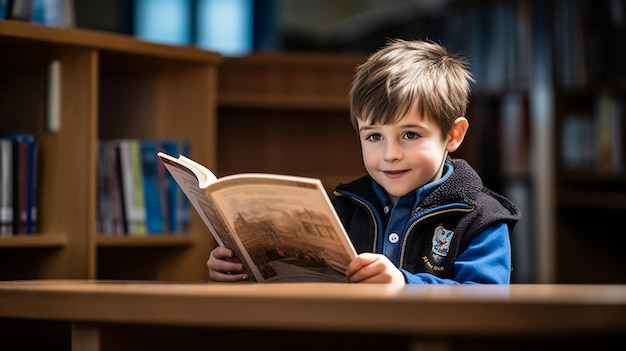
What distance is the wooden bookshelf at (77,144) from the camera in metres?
2.29

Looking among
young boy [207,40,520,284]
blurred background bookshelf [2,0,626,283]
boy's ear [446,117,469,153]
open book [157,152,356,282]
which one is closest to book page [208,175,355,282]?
open book [157,152,356,282]

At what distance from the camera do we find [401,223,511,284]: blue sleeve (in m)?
1.42

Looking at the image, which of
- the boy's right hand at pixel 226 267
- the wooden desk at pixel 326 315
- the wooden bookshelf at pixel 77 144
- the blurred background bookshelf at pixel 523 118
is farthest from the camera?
the blurred background bookshelf at pixel 523 118

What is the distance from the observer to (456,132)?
1.61 metres

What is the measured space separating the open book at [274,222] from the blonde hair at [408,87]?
273 millimetres

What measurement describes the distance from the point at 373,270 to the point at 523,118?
345cm

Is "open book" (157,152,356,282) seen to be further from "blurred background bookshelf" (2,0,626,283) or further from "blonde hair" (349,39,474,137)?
"blurred background bookshelf" (2,0,626,283)

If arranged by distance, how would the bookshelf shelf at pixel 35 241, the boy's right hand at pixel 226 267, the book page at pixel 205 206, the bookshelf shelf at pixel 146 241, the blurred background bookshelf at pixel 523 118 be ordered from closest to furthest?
the book page at pixel 205 206 < the boy's right hand at pixel 226 267 < the bookshelf shelf at pixel 35 241 < the bookshelf shelf at pixel 146 241 < the blurred background bookshelf at pixel 523 118

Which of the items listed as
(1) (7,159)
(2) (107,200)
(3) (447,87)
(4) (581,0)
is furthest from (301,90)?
(3) (447,87)

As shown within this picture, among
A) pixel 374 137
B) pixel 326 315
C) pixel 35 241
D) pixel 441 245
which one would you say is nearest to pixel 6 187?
pixel 35 241

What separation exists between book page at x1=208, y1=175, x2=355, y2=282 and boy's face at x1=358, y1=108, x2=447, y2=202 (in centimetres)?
23

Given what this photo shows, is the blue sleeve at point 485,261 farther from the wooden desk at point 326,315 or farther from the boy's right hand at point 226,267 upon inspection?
the boy's right hand at point 226,267

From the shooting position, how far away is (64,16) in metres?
2.88

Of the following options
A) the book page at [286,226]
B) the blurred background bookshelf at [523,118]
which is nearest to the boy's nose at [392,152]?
the book page at [286,226]
